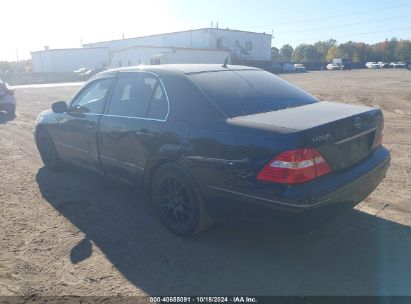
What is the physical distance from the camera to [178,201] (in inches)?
153

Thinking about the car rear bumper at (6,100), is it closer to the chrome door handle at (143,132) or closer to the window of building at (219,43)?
the chrome door handle at (143,132)

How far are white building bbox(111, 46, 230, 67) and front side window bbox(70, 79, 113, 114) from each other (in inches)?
1635

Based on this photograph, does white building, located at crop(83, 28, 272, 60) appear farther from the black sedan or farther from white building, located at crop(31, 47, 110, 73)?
the black sedan

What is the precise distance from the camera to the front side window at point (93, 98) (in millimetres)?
4859

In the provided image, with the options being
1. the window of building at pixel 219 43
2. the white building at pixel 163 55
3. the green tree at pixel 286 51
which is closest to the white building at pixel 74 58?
the white building at pixel 163 55

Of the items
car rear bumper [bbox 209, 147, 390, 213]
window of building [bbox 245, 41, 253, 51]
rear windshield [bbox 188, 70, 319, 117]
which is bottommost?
car rear bumper [bbox 209, 147, 390, 213]

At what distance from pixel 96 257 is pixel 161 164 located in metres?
1.11

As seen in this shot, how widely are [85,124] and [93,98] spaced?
0.38 metres

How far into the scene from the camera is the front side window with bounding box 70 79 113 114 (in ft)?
15.9

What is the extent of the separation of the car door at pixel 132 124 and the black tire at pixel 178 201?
0.28m

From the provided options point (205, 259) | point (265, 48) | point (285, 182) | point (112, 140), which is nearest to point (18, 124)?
point (112, 140)

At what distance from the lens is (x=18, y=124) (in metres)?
11.4

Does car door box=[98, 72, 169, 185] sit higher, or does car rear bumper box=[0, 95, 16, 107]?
car door box=[98, 72, 169, 185]

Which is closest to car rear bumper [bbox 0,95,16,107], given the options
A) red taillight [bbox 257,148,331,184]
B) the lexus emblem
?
red taillight [bbox 257,148,331,184]
